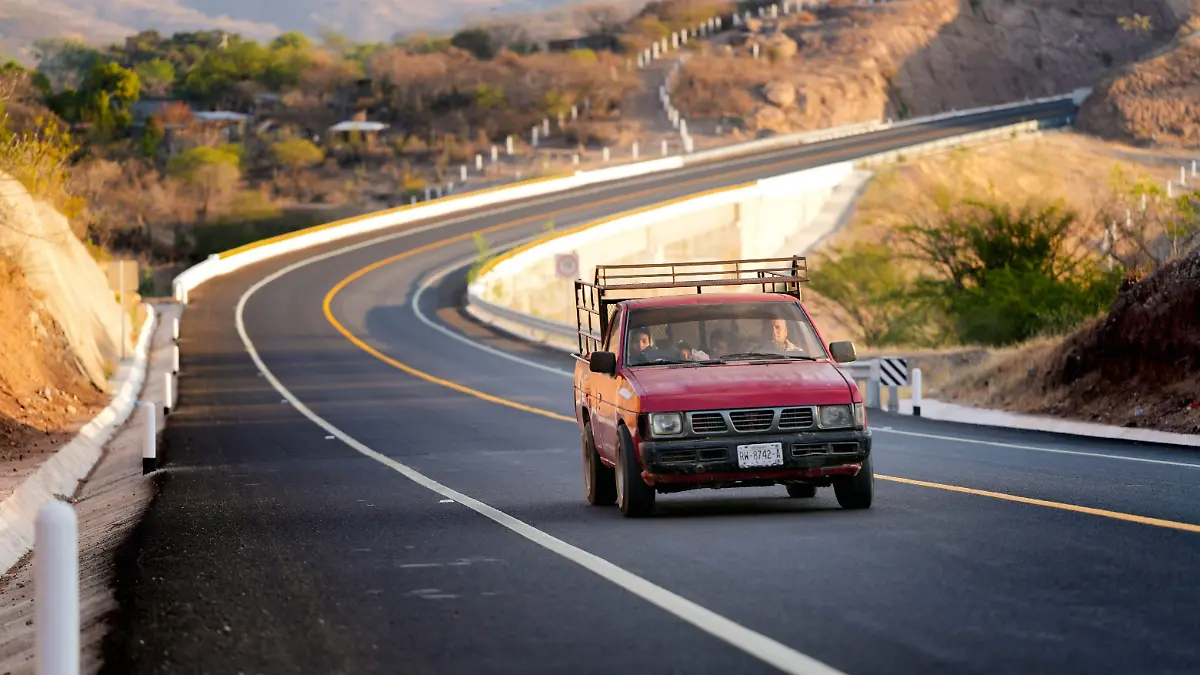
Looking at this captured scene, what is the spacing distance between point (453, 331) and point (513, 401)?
751 inches

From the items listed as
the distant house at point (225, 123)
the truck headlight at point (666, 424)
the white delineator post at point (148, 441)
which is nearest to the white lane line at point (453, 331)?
the white delineator post at point (148, 441)

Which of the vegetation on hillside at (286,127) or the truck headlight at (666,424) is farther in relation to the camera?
the vegetation on hillside at (286,127)

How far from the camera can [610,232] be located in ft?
234

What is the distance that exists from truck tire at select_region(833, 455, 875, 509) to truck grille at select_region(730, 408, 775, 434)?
827 millimetres

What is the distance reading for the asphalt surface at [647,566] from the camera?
8.10 m

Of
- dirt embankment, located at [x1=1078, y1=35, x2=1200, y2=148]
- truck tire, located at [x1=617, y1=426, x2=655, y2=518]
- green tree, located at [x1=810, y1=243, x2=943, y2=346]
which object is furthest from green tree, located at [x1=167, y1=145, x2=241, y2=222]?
truck tire, located at [x1=617, y1=426, x2=655, y2=518]

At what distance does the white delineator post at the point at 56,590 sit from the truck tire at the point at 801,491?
9.24m

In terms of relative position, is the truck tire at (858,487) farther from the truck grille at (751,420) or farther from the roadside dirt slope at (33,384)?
the roadside dirt slope at (33,384)

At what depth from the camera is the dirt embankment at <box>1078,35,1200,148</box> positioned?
115 m

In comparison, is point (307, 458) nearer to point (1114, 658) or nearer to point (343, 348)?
point (1114, 658)

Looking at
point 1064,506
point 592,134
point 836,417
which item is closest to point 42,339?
point 836,417

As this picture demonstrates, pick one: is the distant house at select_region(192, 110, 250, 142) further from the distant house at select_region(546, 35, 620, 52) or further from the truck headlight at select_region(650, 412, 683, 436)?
the truck headlight at select_region(650, 412, 683, 436)

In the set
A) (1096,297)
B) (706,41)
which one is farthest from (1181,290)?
(706,41)

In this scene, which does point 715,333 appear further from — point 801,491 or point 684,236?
point 684,236
